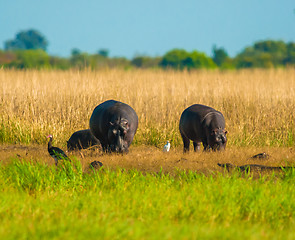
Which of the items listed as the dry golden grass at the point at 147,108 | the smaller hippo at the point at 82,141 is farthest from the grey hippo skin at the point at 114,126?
the dry golden grass at the point at 147,108

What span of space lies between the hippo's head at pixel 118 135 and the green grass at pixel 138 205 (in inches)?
28.0

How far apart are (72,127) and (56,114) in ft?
2.25

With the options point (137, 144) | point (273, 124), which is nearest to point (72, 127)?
point (137, 144)

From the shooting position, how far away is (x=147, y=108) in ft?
35.3

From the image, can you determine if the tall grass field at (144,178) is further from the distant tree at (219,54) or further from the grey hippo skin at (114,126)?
the distant tree at (219,54)

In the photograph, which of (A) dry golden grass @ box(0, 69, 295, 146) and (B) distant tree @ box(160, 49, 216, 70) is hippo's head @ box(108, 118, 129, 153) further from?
(B) distant tree @ box(160, 49, 216, 70)

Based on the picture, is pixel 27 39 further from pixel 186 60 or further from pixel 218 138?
pixel 218 138

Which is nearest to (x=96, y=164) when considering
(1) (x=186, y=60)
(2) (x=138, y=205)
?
(2) (x=138, y=205)

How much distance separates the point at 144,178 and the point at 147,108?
16.9 ft

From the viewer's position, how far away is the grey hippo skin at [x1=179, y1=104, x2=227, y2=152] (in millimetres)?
7262

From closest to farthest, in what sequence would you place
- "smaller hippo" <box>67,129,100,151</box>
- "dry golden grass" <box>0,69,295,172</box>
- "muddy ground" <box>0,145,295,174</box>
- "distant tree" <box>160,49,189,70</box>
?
"muddy ground" <box>0,145,295,174</box>
"smaller hippo" <box>67,129,100,151</box>
"dry golden grass" <box>0,69,295,172</box>
"distant tree" <box>160,49,189,70</box>

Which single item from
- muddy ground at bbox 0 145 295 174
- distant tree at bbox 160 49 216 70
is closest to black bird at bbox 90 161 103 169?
muddy ground at bbox 0 145 295 174

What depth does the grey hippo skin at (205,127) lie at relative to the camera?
7262mm

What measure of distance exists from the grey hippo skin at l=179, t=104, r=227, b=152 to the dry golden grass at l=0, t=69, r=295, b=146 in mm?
1979
